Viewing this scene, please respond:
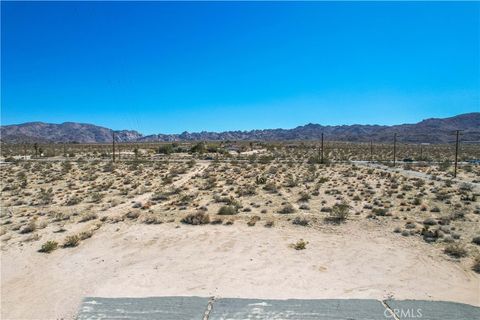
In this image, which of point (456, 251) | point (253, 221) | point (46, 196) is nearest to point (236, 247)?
point (253, 221)

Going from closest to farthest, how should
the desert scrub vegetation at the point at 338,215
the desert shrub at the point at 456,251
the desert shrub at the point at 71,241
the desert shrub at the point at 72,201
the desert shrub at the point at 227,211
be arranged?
the desert shrub at the point at 456,251 → the desert shrub at the point at 71,241 → the desert scrub vegetation at the point at 338,215 → the desert shrub at the point at 227,211 → the desert shrub at the point at 72,201

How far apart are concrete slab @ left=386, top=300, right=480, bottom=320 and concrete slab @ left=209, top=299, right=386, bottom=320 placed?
1.02 ft

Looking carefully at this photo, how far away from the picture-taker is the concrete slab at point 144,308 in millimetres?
6152

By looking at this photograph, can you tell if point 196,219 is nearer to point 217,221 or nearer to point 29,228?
point 217,221

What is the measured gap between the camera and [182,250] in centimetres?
1008

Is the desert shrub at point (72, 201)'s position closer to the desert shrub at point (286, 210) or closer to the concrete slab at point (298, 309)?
the desert shrub at point (286, 210)

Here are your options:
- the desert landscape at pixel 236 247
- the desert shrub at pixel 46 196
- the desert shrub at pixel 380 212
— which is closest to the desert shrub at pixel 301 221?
the desert landscape at pixel 236 247

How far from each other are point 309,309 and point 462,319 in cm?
250

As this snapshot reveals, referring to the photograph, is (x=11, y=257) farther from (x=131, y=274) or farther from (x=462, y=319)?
(x=462, y=319)

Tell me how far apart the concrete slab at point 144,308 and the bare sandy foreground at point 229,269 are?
0.34 metres

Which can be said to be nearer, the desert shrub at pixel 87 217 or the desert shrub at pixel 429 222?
the desert shrub at pixel 429 222

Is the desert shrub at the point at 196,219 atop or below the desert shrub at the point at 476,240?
Result: atop

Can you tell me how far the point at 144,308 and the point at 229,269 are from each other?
258 centimetres

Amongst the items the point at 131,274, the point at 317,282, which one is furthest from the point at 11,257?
the point at 317,282
